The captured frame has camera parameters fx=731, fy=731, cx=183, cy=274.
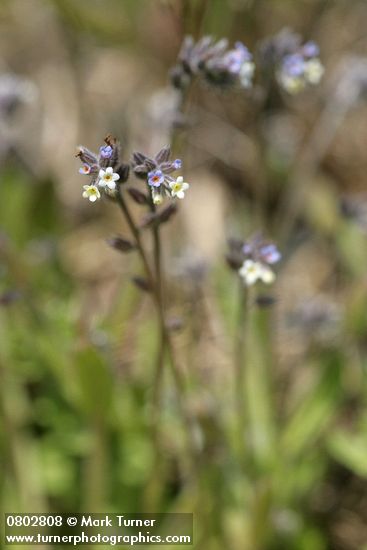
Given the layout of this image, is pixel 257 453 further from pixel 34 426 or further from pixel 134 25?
pixel 134 25

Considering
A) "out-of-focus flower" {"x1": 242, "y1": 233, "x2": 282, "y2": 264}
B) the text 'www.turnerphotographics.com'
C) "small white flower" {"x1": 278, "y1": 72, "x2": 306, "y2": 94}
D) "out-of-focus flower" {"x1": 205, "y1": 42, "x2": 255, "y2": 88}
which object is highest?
"small white flower" {"x1": 278, "y1": 72, "x2": 306, "y2": 94}

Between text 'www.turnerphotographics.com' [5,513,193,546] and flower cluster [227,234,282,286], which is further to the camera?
text 'www.turnerphotographics.com' [5,513,193,546]

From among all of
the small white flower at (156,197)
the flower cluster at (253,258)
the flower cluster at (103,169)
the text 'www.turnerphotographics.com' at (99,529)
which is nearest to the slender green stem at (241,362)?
the flower cluster at (253,258)

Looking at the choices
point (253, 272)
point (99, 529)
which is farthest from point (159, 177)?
point (99, 529)

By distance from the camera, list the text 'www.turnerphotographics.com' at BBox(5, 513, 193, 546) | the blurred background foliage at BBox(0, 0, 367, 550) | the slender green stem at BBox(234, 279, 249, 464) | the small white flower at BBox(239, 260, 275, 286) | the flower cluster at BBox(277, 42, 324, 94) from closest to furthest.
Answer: the small white flower at BBox(239, 260, 275, 286), the slender green stem at BBox(234, 279, 249, 464), the flower cluster at BBox(277, 42, 324, 94), the text 'www.turnerphotographics.com' at BBox(5, 513, 193, 546), the blurred background foliage at BBox(0, 0, 367, 550)

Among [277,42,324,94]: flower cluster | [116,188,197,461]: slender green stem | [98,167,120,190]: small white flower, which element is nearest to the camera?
[98,167,120,190]: small white flower

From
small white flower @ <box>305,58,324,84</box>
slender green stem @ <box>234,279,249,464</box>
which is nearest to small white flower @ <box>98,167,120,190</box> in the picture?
slender green stem @ <box>234,279,249,464</box>

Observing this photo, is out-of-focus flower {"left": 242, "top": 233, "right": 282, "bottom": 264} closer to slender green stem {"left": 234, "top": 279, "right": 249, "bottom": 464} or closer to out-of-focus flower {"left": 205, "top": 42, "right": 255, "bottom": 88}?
slender green stem {"left": 234, "top": 279, "right": 249, "bottom": 464}

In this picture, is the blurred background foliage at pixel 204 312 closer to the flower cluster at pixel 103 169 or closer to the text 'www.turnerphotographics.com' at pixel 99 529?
the text 'www.turnerphotographics.com' at pixel 99 529
